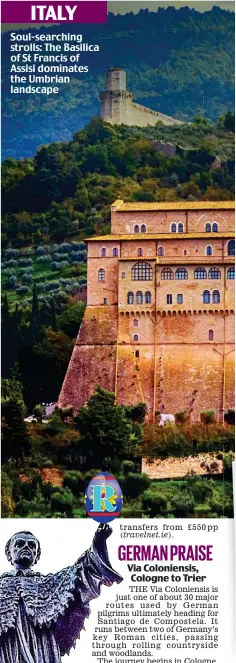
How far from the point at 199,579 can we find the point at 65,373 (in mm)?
2764

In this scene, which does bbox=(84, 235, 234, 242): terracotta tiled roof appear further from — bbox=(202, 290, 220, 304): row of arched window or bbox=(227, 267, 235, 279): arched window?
bbox=(202, 290, 220, 304): row of arched window

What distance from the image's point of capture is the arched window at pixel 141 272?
24.0m

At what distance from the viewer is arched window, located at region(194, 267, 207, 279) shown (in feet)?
78.5

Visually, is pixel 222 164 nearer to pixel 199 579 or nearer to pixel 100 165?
pixel 100 165

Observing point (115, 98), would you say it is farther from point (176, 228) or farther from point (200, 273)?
point (200, 273)

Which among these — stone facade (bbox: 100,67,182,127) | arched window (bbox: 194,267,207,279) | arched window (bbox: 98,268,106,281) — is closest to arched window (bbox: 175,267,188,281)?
arched window (bbox: 194,267,207,279)

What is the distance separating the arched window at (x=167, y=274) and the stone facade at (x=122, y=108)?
158 centimetres

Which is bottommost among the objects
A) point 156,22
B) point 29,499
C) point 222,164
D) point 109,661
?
point 109,661

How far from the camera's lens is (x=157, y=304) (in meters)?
24.0

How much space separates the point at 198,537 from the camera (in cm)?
2280

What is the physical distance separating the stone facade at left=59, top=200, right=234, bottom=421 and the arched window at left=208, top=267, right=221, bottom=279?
10 mm

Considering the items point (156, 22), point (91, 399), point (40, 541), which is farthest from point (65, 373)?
point (156, 22)

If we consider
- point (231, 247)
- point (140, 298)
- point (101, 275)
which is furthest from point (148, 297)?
point (231, 247)

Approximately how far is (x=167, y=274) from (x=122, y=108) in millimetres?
1812
